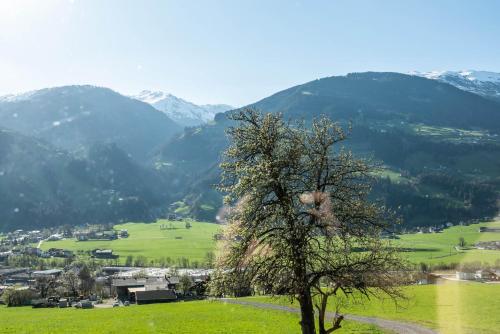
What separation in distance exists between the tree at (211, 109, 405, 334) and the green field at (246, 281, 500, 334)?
1121 centimetres

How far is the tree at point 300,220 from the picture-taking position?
24.9 meters

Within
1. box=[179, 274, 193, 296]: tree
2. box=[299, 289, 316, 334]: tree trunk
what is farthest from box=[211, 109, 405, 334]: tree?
box=[179, 274, 193, 296]: tree

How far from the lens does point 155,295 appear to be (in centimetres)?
11169

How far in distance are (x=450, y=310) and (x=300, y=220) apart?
41.8m

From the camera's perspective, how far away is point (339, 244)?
85.4 ft

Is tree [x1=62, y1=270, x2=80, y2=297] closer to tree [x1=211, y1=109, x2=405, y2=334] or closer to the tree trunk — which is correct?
tree [x1=211, y1=109, x2=405, y2=334]

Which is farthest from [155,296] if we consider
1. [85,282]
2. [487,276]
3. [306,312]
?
[306,312]

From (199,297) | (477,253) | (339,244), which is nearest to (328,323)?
(339,244)

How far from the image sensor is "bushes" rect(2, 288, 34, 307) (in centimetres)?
10900

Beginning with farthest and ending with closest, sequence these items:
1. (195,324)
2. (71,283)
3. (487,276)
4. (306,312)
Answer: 1. (71,283)
2. (487,276)
3. (195,324)
4. (306,312)

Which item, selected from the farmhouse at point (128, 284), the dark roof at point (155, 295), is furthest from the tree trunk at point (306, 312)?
the farmhouse at point (128, 284)

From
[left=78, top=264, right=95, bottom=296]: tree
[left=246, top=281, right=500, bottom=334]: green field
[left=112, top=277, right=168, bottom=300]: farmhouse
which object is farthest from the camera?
[left=78, top=264, right=95, bottom=296]: tree

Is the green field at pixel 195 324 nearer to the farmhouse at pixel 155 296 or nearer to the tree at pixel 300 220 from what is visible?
the tree at pixel 300 220

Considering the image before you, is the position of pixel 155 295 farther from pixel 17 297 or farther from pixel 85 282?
pixel 85 282
